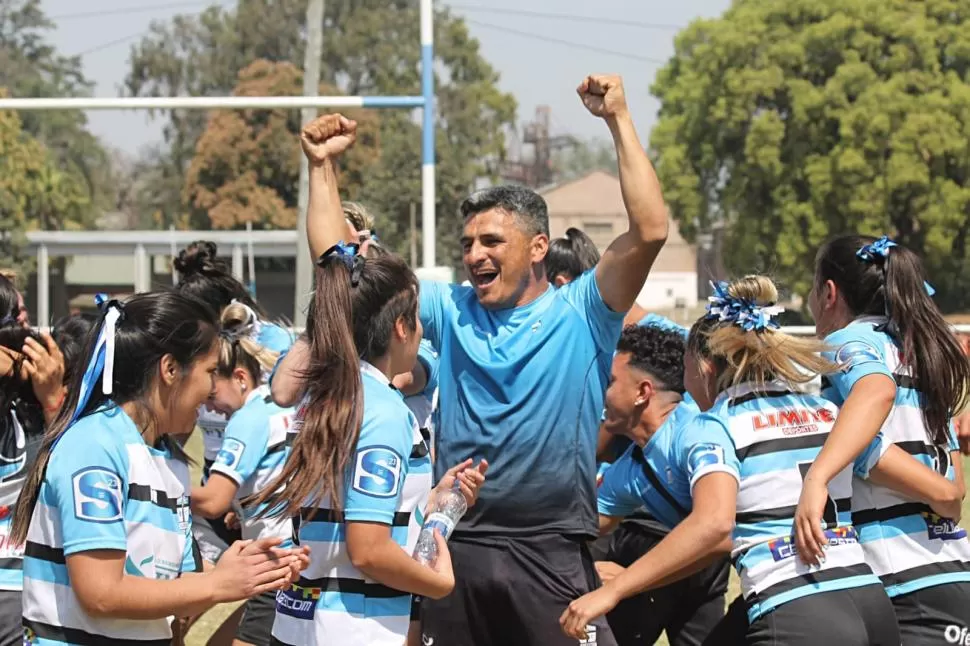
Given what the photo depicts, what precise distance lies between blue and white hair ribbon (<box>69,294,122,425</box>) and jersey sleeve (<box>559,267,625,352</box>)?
5.27 feet

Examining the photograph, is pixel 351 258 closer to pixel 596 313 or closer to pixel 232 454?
pixel 596 313

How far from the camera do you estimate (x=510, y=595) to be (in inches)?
161

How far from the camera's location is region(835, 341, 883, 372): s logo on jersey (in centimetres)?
395

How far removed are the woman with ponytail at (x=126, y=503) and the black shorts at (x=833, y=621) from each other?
1.42 metres

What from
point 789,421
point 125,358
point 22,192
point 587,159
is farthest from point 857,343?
point 587,159

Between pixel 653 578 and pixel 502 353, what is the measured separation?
3.18 ft

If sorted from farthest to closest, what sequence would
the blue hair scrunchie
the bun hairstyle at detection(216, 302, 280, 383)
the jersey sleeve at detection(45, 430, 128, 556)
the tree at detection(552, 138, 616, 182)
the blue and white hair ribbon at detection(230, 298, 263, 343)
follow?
the tree at detection(552, 138, 616, 182)
the blue and white hair ribbon at detection(230, 298, 263, 343)
the bun hairstyle at detection(216, 302, 280, 383)
the blue hair scrunchie
the jersey sleeve at detection(45, 430, 128, 556)

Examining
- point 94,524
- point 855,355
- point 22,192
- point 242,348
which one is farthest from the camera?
point 22,192

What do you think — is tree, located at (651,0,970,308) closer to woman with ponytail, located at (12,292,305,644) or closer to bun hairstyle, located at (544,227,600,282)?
bun hairstyle, located at (544,227,600,282)

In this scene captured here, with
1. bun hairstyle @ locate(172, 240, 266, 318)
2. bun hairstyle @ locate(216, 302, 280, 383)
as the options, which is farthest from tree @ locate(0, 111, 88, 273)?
bun hairstyle @ locate(216, 302, 280, 383)

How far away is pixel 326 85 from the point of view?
2165 inches

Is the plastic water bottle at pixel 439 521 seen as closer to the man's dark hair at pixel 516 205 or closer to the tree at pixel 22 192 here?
the man's dark hair at pixel 516 205

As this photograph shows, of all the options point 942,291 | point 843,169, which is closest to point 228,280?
point 843,169

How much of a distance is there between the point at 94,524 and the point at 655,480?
209 centimetres
